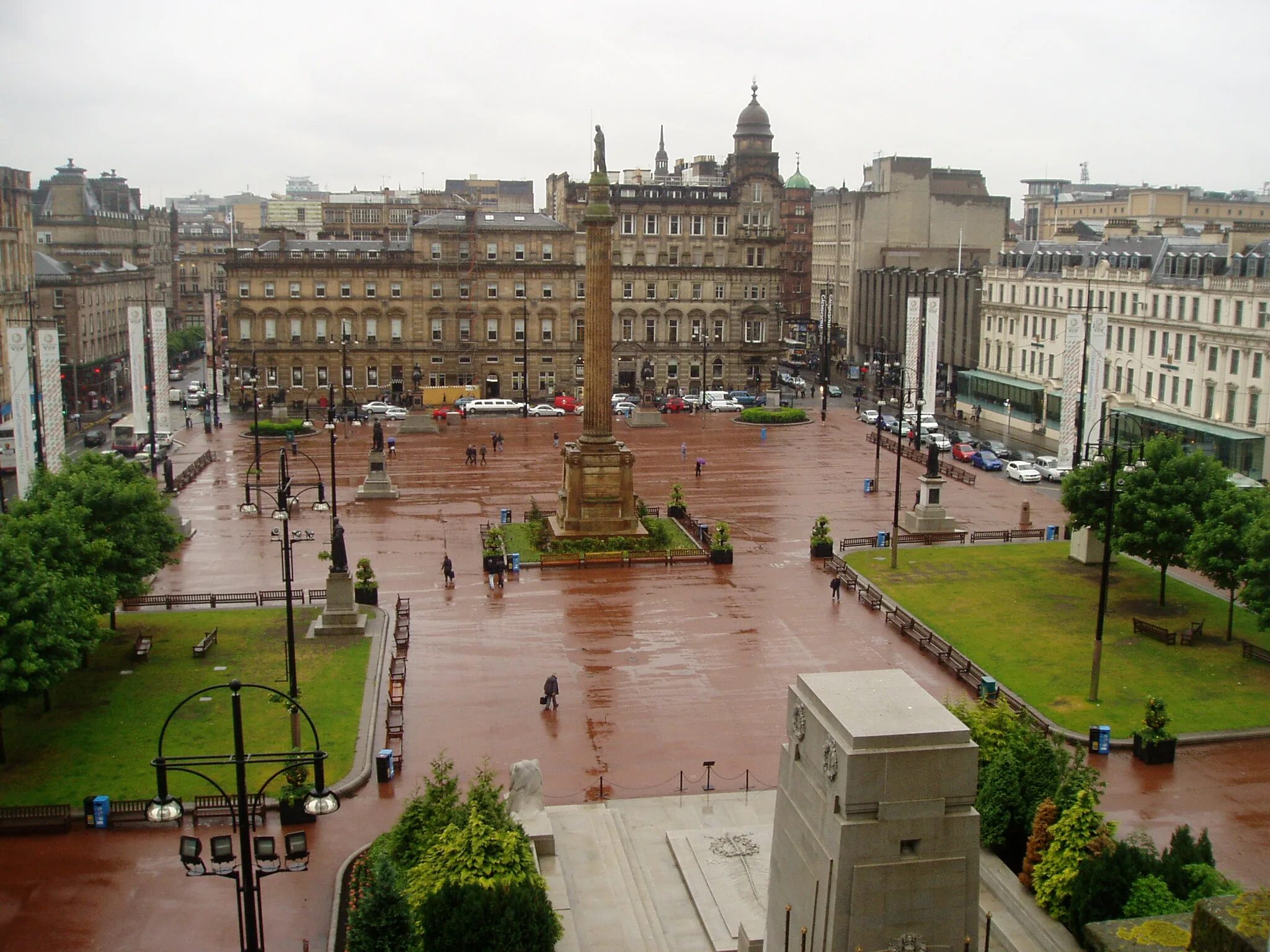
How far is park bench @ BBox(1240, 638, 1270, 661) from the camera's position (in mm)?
34312

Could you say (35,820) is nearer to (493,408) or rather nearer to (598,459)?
(598,459)

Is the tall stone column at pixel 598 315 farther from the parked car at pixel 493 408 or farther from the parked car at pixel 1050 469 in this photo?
the parked car at pixel 493 408

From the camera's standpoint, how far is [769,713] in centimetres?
3081

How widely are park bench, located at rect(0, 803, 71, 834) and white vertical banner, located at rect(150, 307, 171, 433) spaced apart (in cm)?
4543

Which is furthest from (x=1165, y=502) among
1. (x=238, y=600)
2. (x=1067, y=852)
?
(x=238, y=600)

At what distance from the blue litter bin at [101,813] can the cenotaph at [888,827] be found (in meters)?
14.2

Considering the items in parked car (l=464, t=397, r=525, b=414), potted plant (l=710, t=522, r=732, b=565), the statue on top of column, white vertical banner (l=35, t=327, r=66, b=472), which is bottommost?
potted plant (l=710, t=522, r=732, b=565)

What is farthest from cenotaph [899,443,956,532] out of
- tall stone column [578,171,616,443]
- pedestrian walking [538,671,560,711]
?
pedestrian walking [538,671,560,711]

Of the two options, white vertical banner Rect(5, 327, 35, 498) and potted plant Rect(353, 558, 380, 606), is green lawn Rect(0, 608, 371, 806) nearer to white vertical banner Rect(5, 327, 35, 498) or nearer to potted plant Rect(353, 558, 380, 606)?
potted plant Rect(353, 558, 380, 606)

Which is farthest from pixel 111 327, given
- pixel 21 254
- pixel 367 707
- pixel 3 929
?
pixel 3 929

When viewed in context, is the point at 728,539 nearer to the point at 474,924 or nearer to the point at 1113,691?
the point at 1113,691

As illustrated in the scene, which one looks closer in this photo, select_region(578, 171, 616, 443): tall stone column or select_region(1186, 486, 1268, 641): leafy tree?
select_region(1186, 486, 1268, 641): leafy tree

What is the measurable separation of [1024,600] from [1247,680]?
8184mm

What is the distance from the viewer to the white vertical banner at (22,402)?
45.8 meters
